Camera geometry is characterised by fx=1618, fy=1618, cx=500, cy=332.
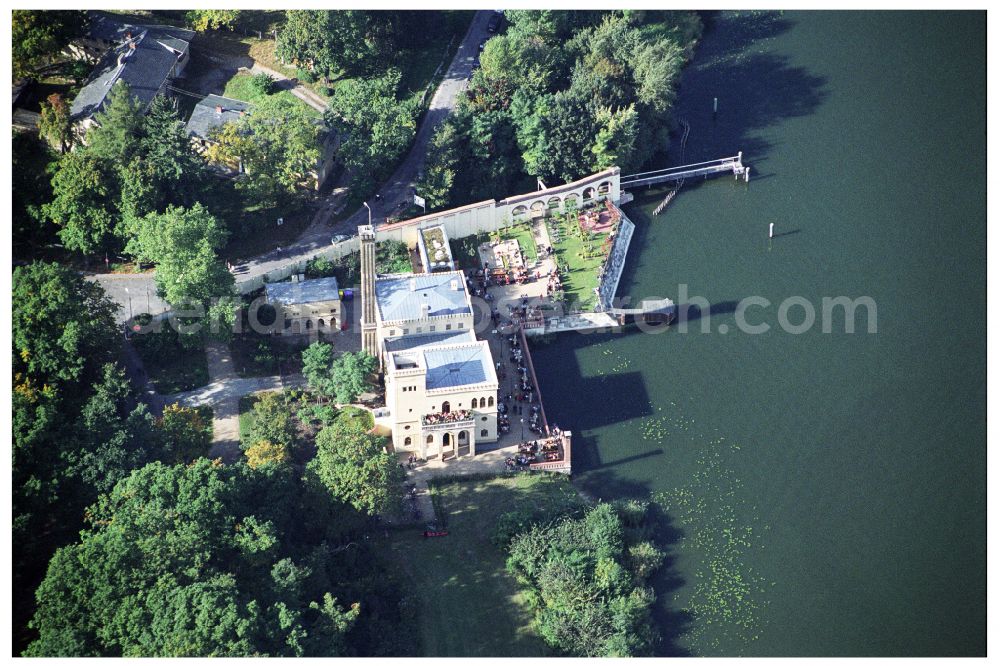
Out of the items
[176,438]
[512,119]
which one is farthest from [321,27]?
[176,438]

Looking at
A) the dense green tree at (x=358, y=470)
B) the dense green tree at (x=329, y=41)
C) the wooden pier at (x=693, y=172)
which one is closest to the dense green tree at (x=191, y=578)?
the dense green tree at (x=358, y=470)

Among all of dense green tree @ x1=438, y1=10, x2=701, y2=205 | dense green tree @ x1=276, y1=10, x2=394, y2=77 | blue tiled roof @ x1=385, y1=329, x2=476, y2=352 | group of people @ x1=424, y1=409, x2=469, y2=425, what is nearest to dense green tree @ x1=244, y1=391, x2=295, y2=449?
blue tiled roof @ x1=385, y1=329, x2=476, y2=352

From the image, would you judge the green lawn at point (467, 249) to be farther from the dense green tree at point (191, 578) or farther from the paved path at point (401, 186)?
the dense green tree at point (191, 578)

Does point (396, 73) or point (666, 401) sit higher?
point (396, 73)

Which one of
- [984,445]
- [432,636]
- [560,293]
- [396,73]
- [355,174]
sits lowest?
[432,636]

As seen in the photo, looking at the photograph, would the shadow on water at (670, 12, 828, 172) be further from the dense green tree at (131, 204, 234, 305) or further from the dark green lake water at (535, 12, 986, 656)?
the dense green tree at (131, 204, 234, 305)

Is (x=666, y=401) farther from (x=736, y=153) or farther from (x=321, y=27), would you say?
→ (x=321, y=27)
